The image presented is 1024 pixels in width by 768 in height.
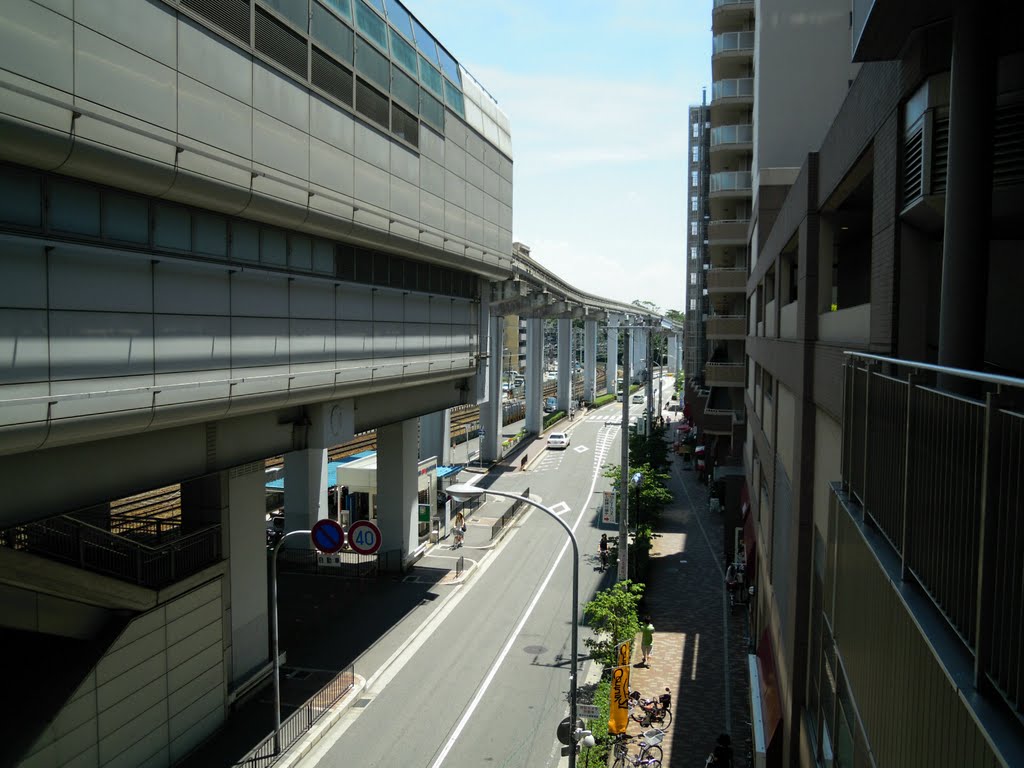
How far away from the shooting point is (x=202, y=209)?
1429 cm

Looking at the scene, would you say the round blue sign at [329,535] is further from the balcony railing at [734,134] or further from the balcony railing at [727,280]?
the balcony railing at [734,134]

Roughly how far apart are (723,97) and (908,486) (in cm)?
4902

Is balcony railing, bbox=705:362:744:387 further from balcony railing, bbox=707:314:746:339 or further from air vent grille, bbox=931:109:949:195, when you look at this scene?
air vent grille, bbox=931:109:949:195

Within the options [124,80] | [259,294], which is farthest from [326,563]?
[124,80]

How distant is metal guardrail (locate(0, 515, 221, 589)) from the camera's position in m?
14.2

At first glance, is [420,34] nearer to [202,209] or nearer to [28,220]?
[202,209]

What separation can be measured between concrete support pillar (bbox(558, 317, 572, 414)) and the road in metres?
46.6

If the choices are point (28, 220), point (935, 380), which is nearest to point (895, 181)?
point (935, 380)

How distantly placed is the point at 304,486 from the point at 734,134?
113 feet

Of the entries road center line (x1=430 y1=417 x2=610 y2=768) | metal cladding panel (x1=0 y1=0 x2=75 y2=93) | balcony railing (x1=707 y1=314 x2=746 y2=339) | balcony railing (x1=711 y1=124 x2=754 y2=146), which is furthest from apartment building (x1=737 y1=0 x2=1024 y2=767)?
balcony railing (x1=711 y1=124 x2=754 y2=146)

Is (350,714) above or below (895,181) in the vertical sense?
below

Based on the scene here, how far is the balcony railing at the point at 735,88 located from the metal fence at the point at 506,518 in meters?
27.6

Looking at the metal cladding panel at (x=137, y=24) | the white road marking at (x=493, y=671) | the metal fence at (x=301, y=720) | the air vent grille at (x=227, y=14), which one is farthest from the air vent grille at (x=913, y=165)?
the metal fence at (x=301, y=720)

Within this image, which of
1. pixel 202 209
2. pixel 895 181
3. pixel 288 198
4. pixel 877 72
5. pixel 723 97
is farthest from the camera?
pixel 723 97
